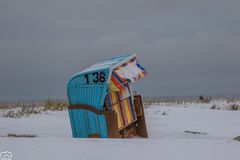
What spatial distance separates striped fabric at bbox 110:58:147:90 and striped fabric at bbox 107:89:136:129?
226 millimetres

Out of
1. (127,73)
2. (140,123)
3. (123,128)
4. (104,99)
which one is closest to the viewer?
(104,99)

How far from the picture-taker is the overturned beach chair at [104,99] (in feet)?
11.9

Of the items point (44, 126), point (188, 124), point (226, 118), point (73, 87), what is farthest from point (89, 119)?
point (226, 118)

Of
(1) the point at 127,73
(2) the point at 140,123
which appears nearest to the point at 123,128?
(2) the point at 140,123

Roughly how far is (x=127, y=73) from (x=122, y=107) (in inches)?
21.2

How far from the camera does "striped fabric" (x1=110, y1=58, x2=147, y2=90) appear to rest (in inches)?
149

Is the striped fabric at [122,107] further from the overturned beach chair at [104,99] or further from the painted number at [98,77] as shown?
the painted number at [98,77]

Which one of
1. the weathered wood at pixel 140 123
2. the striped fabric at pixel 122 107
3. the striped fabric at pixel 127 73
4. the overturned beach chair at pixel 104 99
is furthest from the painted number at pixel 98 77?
the weathered wood at pixel 140 123

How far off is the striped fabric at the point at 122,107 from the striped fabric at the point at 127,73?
23 cm

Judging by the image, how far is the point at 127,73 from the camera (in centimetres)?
401

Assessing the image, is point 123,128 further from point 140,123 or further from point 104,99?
point 104,99

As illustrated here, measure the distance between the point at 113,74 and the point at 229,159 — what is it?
2141mm

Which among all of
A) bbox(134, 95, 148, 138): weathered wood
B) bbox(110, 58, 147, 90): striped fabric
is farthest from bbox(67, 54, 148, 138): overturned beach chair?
bbox(134, 95, 148, 138): weathered wood

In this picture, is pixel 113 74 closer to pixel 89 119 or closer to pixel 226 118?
pixel 89 119
